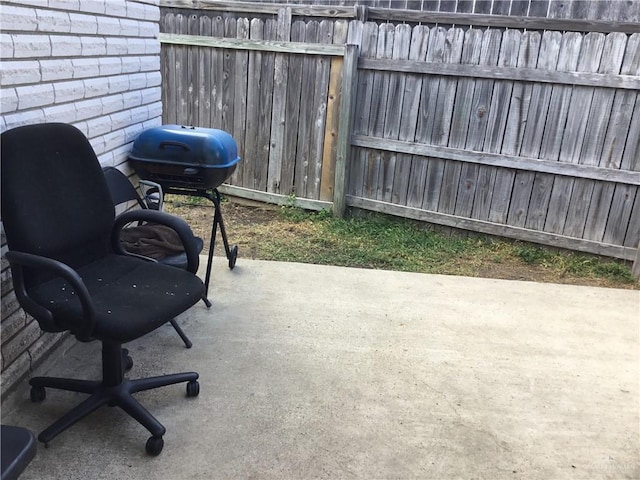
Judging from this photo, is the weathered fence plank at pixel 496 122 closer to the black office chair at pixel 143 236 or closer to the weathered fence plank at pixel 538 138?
the weathered fence plank at pixel 538 138

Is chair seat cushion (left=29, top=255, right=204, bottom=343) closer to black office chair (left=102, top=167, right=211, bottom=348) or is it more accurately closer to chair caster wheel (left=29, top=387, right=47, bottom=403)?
black office chair (left=102, top=167, right=211, bottom=348)

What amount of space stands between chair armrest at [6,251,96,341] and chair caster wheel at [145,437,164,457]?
0.44m

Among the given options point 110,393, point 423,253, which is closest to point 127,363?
point 110,393

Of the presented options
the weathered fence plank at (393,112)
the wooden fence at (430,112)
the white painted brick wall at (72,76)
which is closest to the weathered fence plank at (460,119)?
the wooden fence at (430,112)

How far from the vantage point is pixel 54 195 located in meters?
2.00

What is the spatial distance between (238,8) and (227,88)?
2.19ft

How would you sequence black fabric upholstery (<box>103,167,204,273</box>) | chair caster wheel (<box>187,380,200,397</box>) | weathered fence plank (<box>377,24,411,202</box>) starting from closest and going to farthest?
chair caster wheel (<box>187,380,200,397</box>), black fabric upholstery (<box>103,167,204,273</box>), weathered fence plank (<box>377,24,411,202</box>)

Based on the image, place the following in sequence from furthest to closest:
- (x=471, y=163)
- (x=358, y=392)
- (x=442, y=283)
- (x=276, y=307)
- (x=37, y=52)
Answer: (x=471, y=163) < (x=442, y=283) < (x=276, y=307) < (x=358, y=392) < (x=37, y=52)

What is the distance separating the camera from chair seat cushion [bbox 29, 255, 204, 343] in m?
1.76

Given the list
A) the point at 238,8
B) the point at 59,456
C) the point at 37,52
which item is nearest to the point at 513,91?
the point at 238,8

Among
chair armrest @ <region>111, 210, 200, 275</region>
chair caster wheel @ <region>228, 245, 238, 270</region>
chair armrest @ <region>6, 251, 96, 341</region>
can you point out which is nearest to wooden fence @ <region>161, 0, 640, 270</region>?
chair caster wheel @ <region>228, 245, 238, 270</region>

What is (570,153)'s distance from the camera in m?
3.92

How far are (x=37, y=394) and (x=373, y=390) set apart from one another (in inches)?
53.2

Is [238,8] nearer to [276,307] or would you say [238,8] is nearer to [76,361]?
[276,307]
